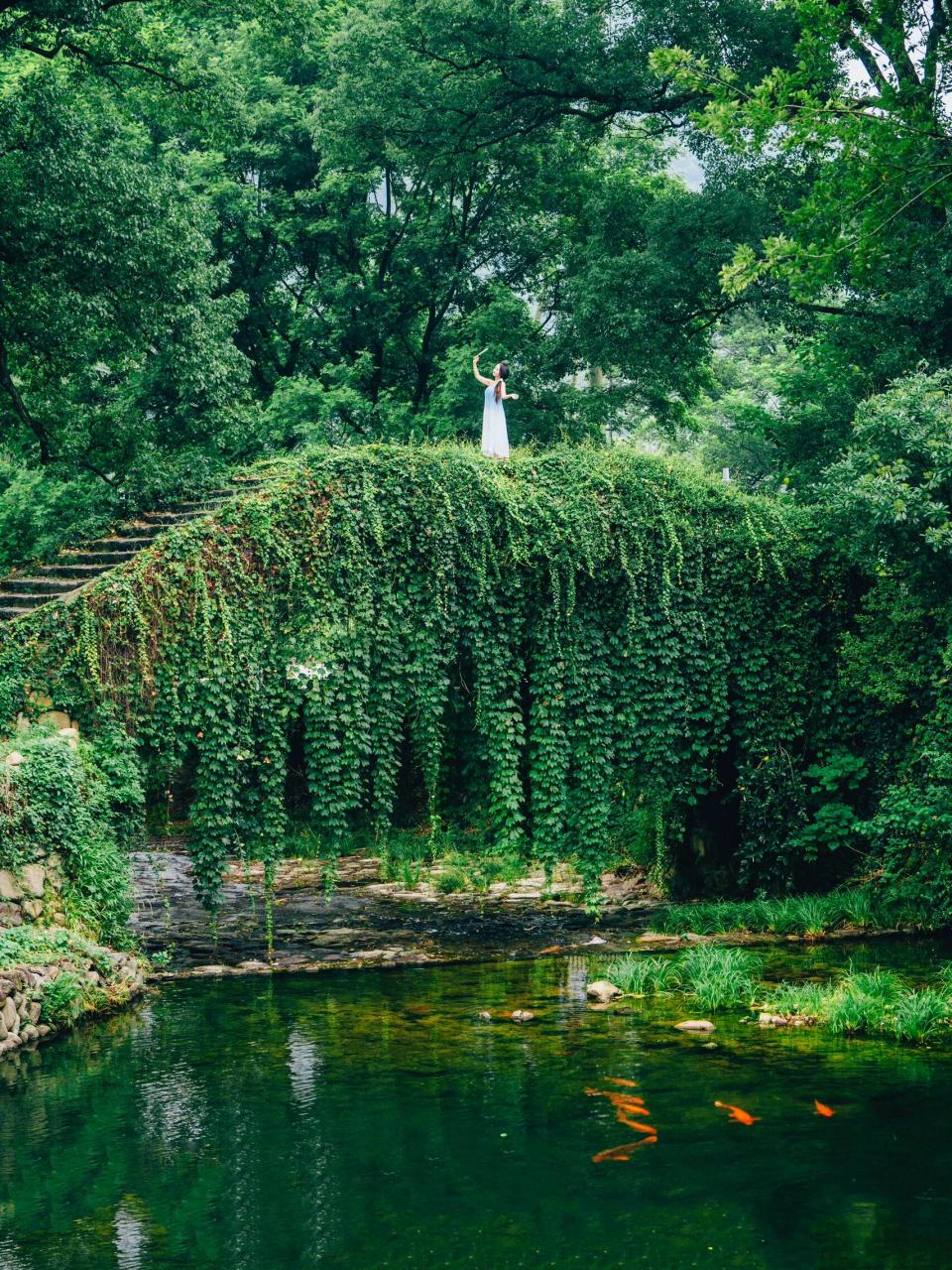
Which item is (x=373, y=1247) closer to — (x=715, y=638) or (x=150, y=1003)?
(x=150, y=1003)

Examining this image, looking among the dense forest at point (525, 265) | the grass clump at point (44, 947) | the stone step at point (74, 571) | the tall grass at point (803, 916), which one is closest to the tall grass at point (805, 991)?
the tall grass at point (803, 916)

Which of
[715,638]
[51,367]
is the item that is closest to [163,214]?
[51,367]

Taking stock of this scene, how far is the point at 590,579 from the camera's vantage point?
13711 mm

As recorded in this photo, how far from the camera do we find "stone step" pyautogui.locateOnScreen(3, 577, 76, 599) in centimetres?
1199

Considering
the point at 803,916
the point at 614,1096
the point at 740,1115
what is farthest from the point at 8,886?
the point at 803,916

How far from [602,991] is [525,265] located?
681 inches

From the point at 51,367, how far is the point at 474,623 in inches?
360

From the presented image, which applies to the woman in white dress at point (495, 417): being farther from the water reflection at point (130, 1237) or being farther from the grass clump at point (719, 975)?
the water reflection at point (130, 1237)

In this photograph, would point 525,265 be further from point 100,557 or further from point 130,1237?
point 130,1237

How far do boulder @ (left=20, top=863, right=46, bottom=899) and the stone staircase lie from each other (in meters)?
2.33

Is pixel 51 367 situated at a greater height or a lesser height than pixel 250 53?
lesser

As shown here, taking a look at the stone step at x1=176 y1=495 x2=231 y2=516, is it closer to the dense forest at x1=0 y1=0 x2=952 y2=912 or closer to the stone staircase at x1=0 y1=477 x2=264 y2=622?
the stone staircase at x1=0 y1=477 x2=264 y2=622

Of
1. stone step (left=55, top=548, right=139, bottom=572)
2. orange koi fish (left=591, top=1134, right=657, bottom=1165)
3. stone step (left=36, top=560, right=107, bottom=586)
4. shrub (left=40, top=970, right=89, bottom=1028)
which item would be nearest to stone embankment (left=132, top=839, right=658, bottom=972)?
shrub (left=40, top=970, right=89, bottom=1028)

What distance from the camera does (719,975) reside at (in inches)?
432
